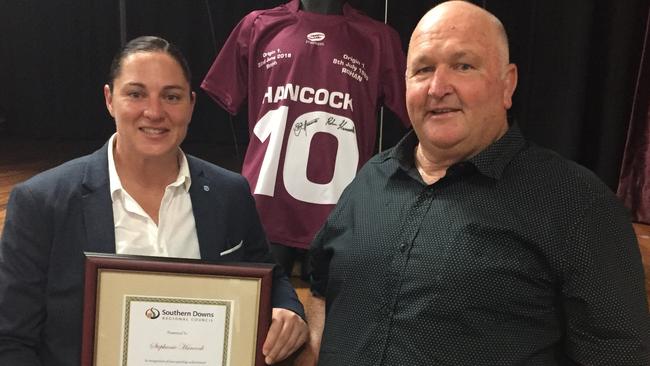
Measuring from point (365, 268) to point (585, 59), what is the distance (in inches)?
63.9

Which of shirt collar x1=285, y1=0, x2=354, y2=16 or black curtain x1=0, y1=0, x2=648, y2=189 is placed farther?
black curtain x1=0, y1=0, x2=648, y2=189

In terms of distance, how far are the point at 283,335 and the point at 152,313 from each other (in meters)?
0.24

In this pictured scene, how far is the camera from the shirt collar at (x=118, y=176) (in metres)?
1.17

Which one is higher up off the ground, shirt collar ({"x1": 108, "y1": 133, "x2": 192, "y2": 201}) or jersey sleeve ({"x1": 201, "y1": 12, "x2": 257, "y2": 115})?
jersey sleeve ({"x1": 201, "y1": 12, "x2": 257, "y2": 115})

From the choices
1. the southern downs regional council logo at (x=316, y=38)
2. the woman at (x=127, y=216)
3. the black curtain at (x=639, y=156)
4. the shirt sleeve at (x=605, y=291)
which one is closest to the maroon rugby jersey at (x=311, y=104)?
the southern downs regional council logo at (x=316, y=38)

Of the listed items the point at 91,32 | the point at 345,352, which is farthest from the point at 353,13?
the point at 91,32

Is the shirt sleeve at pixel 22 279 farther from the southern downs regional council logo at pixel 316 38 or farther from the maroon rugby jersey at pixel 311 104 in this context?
the southern downs regional council logo at pixel 316 38

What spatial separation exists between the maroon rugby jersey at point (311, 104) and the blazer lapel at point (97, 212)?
0.56 metres

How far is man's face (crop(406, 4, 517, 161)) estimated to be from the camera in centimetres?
112

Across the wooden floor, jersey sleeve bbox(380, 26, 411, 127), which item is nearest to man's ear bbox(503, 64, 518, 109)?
jersey sleeve bbox(380, 26, 411, 127)

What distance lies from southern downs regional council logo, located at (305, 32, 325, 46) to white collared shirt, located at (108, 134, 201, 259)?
0.59 metres

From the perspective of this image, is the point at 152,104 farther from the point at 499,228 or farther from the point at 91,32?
the point at 91,32

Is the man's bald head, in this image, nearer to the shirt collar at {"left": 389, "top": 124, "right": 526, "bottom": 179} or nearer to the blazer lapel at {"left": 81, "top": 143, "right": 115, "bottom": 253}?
the shirt collar at {"left": 389, "top": 124, "right": 526, "bottom": 179}

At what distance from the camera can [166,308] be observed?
1034mm
